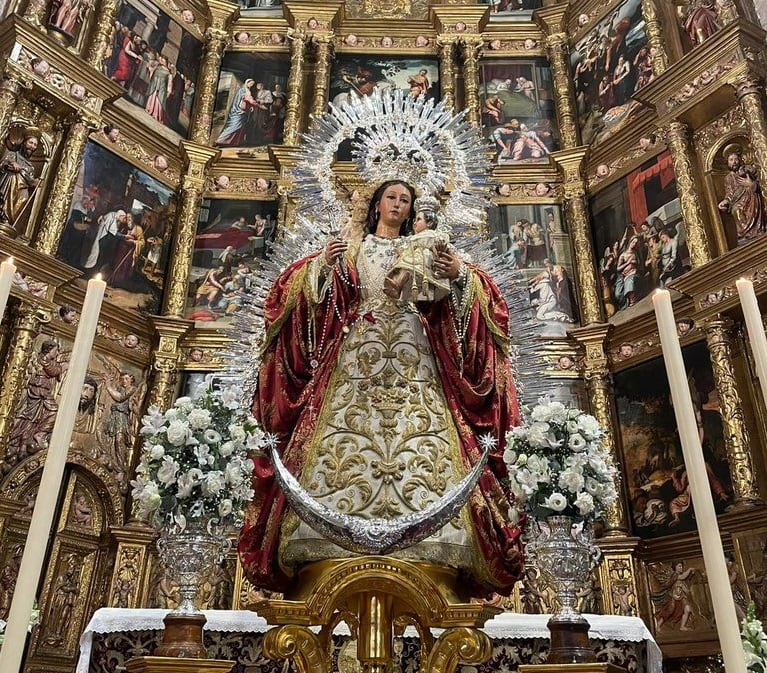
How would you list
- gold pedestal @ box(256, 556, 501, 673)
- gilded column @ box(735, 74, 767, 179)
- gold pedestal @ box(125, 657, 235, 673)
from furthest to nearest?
gilded column @ box(735, 74, 767, 179) < gold pedestal @ box(256, 556, 501, 673) < gold pedestal @ box(125, 657, 235, 673)

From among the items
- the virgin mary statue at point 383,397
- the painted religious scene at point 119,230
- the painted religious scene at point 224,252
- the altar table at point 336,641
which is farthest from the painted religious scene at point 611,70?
the altar table at point 336,641

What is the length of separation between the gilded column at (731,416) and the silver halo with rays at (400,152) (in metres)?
3.58

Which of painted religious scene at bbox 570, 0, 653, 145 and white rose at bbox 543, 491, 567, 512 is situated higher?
painted religious scene at bbox 570, 0, 653, 145

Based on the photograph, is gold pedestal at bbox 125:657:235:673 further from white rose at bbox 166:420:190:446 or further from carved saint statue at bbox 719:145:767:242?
carved saint statue at bbox 719:145:767:242

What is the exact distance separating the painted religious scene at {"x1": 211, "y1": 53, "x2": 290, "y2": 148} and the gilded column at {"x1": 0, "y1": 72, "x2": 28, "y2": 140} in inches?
130

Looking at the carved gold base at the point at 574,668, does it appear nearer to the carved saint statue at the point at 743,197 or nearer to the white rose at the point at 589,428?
the white rose at the point at 589,428

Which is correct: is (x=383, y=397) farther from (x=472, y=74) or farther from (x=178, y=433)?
(x=472, y=74)

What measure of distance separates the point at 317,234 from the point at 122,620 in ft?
7.36

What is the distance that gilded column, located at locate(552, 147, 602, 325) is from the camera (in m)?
8.97

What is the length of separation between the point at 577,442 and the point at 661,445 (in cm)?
548

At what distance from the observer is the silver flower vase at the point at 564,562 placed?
251 centimetres

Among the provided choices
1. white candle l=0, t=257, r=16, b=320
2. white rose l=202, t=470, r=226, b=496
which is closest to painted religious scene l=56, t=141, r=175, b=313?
white rose l=202, t=470, r=226, b=496

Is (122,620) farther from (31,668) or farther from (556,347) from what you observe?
(556,347)

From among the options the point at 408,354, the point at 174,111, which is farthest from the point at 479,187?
the point at 174,111
